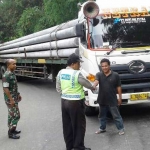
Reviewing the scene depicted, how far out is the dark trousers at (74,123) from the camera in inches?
201

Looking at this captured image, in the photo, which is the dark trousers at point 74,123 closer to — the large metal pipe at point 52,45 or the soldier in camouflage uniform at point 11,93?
the soldier in camouflage uniform at point 11,93

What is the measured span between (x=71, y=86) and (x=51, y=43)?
260 inches

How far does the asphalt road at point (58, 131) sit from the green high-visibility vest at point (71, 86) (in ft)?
3.38

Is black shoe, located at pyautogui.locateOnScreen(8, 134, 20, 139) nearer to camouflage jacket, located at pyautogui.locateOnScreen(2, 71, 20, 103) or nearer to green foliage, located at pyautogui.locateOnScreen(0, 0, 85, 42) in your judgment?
camouflage jacket, located at pyautogui.locateOnScreen(2, 71, 20, 103)

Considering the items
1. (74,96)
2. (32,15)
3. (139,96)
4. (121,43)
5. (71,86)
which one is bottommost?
(139,96)

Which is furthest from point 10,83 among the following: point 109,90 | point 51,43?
point 51,43

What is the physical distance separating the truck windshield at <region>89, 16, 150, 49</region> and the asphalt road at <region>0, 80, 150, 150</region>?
1682mm

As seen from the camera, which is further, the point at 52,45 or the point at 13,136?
the point at 52,45

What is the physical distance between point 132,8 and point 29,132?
3.51 meters

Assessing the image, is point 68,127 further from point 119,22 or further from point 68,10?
point 68,10

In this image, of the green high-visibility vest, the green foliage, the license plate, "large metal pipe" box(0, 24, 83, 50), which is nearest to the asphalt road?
the license plate

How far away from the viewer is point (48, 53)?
38.9 ft

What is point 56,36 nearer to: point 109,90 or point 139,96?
point 139,96

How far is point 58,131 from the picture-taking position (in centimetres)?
671
